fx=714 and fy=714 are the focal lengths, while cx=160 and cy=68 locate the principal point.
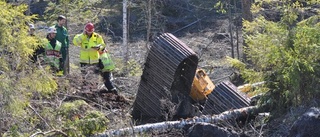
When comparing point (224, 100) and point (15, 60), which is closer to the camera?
point (15, 60)

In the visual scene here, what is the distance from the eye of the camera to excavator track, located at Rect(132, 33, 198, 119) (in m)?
11.1

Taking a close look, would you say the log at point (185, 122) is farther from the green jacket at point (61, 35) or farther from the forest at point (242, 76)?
the green jacket at point (61, 35)

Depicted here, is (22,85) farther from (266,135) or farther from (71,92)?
(71,92)

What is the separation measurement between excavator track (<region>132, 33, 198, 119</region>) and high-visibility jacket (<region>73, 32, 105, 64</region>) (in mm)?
2224

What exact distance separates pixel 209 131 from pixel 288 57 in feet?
4.69

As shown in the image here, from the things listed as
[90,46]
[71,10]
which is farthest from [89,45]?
[71,10]

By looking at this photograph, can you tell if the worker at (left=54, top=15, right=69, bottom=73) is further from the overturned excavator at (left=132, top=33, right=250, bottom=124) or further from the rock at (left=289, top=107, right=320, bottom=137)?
the rock at (left=289, top=107, right=320, bottom=137)

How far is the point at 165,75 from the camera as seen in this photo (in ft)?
37.1

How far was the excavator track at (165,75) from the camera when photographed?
11.1 meters

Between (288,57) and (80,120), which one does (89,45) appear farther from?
(288,57)

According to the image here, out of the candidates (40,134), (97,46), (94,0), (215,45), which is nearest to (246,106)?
(40,134)

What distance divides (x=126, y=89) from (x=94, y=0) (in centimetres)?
613

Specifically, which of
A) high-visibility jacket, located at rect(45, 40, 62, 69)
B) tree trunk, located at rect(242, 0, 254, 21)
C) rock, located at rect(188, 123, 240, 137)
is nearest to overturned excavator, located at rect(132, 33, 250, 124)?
rock, located at rect(188, 123, 240, 137)

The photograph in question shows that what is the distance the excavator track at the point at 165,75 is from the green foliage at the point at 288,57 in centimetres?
192
